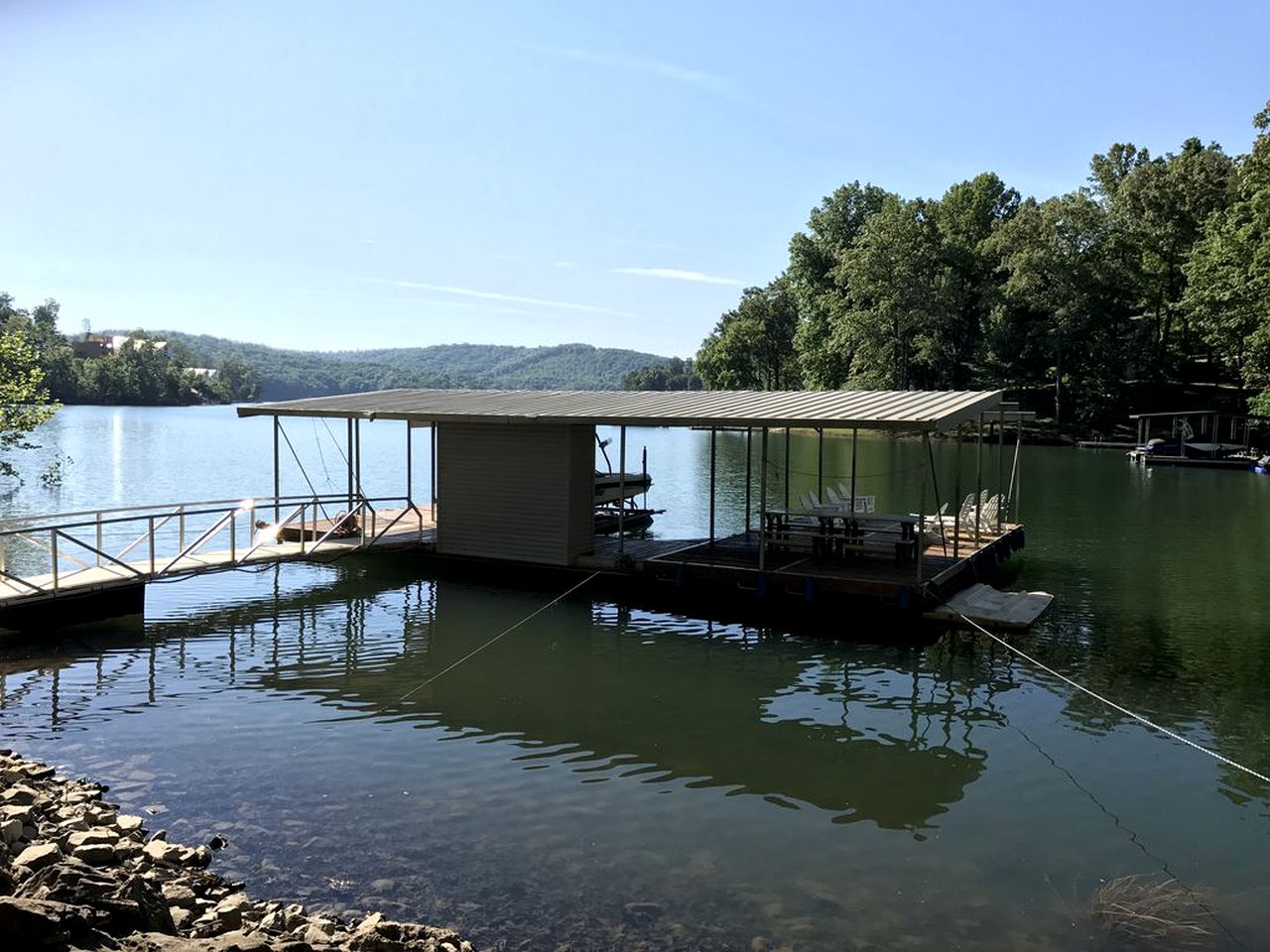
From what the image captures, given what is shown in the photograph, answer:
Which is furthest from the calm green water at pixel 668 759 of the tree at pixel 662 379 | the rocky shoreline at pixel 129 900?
the tree at pixel 662 379

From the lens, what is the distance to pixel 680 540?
18.2 metres

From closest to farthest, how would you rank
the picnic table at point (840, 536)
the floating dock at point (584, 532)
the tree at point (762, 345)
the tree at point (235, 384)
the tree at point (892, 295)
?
the floating dock at point (584, 532), the picnic table at point (840, 536), the tree at point (892, 295), the tree at point (762, 345), the tree at point (235, 384)

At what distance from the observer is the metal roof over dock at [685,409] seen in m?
13.4

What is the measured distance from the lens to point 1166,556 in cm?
2047

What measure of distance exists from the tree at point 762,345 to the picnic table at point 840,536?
212ft

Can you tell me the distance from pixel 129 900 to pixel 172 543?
14650mm

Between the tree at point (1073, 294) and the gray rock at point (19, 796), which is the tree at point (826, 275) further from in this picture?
the gray rock at point (19, 796)

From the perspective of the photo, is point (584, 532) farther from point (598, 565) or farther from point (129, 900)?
point (129, 900)

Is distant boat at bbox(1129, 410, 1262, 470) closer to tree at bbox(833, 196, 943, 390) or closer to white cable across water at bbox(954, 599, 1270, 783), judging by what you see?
tree at bbox(833, 196, 943, 390)

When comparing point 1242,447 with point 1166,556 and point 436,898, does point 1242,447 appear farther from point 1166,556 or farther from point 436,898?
point 436,898

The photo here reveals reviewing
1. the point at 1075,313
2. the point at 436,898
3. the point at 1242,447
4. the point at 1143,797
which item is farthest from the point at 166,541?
the point at 1075,313

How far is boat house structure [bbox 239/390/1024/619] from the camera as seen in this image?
1451 cm

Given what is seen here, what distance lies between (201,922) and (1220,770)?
8.30 m

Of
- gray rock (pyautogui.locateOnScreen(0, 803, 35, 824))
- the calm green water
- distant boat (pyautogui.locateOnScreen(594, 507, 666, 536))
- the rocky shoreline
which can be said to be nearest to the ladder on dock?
the calm green water
